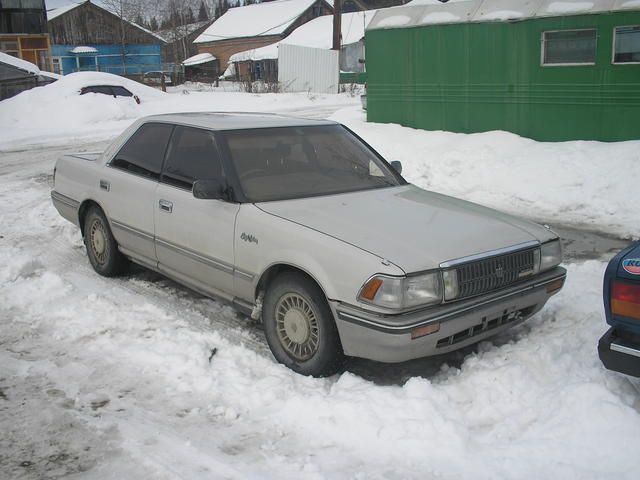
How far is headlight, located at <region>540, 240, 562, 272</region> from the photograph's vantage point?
4.39 metres

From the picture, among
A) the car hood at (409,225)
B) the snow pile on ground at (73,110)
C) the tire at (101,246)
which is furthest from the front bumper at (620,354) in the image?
the snow pile on ground at (73,110)

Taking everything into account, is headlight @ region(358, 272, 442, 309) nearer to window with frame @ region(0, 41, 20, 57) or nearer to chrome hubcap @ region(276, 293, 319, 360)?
chrome hubcap @ region(276, 293, 319, 360)

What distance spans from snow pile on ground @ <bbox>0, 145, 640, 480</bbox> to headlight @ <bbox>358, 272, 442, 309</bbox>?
19.4 inches

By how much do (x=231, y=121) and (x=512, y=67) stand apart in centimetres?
853

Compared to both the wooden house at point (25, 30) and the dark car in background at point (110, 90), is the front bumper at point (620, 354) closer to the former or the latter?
the dark car in background at point (110, 90)

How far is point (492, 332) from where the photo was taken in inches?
164

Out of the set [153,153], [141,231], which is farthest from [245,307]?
[153,153]

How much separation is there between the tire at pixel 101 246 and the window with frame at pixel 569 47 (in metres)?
8.90

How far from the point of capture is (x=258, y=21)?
5775 centimetres

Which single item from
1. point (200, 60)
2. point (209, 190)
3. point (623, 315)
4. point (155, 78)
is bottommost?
point (623, 315)

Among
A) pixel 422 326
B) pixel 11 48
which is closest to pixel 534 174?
pixel 422 326

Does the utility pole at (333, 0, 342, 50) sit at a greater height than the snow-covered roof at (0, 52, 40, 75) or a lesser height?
greater

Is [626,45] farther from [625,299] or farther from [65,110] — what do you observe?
[65,110]

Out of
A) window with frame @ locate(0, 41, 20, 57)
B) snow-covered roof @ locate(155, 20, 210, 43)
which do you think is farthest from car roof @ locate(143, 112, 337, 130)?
snow-covered roof @ locate(155, 20, 210, 43)
